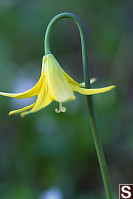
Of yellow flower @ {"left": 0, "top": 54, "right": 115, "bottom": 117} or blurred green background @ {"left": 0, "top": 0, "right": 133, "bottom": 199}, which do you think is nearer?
yellow flower @ {"left": 0, "top": 54, "right": 115, "bottom": 117}

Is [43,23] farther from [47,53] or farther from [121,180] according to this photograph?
[47,53]

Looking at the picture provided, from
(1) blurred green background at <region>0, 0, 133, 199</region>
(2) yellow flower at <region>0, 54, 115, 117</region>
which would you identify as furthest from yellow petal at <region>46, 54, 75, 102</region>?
(1) blurred green background at <region>0, 0, 133, 199</region>

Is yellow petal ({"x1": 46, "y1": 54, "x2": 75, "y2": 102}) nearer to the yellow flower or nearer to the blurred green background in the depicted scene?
the yellow flower

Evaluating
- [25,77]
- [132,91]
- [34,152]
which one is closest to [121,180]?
[34,152]

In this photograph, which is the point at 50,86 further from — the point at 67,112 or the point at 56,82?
the point at 67,112

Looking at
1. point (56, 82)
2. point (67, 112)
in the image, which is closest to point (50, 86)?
point (56, 82)

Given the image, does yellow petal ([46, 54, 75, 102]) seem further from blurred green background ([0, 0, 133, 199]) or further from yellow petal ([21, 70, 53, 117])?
blurred green background ([0, 0, 133, 199])
